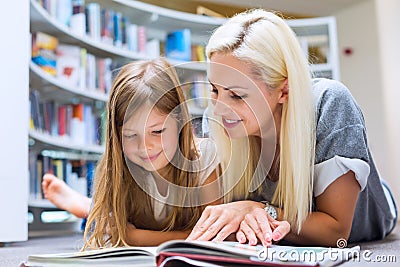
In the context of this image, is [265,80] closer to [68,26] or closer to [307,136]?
[307,136]

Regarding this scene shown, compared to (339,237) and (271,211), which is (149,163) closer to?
(271,211)

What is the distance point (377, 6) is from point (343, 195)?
113 inches

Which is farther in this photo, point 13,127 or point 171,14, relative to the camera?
point 171,14

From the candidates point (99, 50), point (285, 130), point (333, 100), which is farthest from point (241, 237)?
point (99, 50)

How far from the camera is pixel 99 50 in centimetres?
256

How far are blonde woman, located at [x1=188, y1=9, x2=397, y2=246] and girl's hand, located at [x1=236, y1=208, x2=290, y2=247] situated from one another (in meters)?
0.04

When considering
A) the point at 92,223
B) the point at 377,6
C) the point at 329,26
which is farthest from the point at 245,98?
the point at 377,6

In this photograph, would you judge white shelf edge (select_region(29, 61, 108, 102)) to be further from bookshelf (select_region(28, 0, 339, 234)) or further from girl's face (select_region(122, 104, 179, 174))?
girl's face (select_region(122, 104, 179, 174))

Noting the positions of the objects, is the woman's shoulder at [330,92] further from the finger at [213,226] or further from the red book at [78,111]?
the red book at [78,111]

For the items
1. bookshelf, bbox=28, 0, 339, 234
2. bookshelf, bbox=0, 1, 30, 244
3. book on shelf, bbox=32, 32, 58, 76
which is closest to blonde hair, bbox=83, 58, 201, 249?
bookshelf, bbox=0, 1, 30, 244

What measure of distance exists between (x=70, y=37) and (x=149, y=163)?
1475 millimetres

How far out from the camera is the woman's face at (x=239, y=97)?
3.12ft

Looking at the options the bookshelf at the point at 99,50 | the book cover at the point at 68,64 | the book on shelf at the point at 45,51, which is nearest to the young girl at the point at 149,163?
the bookshelf at the point at 99,50

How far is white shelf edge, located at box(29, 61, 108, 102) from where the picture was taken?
189 cm
